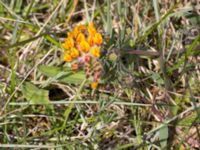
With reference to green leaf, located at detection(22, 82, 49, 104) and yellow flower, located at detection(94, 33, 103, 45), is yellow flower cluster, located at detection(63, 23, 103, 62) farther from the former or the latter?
green leaf, located at detection(22, 82, 49, 104)

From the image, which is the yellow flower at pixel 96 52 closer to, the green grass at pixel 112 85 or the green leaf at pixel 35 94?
the green grass at pixel 112 85

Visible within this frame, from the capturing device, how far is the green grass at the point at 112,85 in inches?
73.9

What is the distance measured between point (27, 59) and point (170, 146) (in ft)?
2.42

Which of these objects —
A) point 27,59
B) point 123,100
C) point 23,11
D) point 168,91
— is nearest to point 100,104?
point 123,100

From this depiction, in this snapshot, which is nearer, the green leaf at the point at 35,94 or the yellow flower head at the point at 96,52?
the yellow flower head at the point at 96,52

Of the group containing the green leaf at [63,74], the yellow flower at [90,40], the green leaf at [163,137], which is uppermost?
the yellow flower at [90,40]

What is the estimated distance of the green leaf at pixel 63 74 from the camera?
1959 millimetres

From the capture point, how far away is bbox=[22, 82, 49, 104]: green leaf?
194 cm

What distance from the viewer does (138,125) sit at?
1.90 meters

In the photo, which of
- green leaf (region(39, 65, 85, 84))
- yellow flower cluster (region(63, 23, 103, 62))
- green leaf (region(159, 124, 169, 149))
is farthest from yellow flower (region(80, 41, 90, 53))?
green leaf (region(159, 124, 169, 149))

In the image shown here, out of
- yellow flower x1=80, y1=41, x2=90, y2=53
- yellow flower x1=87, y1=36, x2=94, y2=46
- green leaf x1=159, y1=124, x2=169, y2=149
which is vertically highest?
yellow flower x1=87, y1=36, x2=94, y2=46

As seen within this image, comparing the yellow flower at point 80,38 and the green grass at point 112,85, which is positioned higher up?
the yellow flower at point 80,38

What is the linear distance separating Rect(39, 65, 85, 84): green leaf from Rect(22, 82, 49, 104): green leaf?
0.07 meters

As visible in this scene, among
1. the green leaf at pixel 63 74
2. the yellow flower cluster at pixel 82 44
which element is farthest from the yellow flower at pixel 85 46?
the green leaf at pixel 63 74
